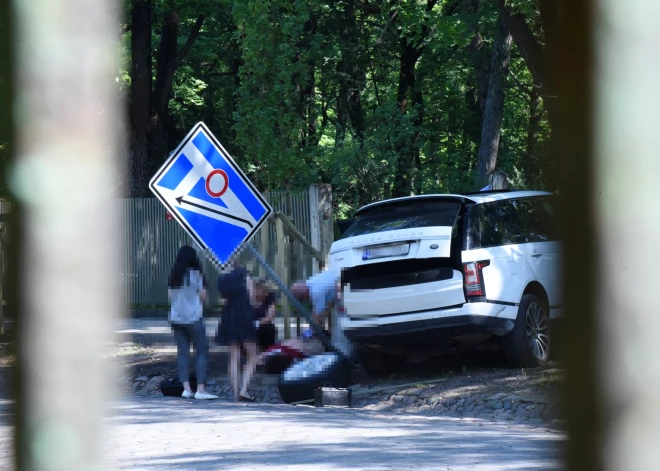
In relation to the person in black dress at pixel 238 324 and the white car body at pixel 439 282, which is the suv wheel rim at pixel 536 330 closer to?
the white car body at pixel 439 282

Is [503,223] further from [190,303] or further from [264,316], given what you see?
[190,303]

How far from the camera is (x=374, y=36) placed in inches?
1113

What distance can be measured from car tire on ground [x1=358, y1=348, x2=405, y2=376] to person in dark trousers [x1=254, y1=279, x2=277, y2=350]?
3.43ft

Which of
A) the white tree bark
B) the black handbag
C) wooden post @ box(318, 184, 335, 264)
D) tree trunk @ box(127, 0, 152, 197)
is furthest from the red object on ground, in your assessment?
tree trunk @ box(127, 0, 152, 197)

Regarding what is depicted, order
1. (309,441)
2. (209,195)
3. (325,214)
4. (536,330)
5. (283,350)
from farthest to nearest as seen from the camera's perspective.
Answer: (325,214)
(283,350)
(536,330)
(209,195)
(309,441)

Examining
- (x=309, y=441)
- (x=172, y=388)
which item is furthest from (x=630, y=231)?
(x=172, y=388)

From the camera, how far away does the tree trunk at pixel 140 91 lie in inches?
987

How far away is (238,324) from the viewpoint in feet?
35.6

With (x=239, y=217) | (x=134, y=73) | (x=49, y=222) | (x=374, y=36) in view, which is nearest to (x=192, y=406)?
(x=239, y=217)

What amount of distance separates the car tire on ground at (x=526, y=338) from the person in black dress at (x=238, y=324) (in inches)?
107

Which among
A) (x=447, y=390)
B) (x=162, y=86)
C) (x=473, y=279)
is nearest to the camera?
(x=447, y=390)

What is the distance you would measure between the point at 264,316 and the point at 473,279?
101 inches

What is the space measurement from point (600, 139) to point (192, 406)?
8850 mm

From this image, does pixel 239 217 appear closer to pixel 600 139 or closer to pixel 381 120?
pixel 600 139
